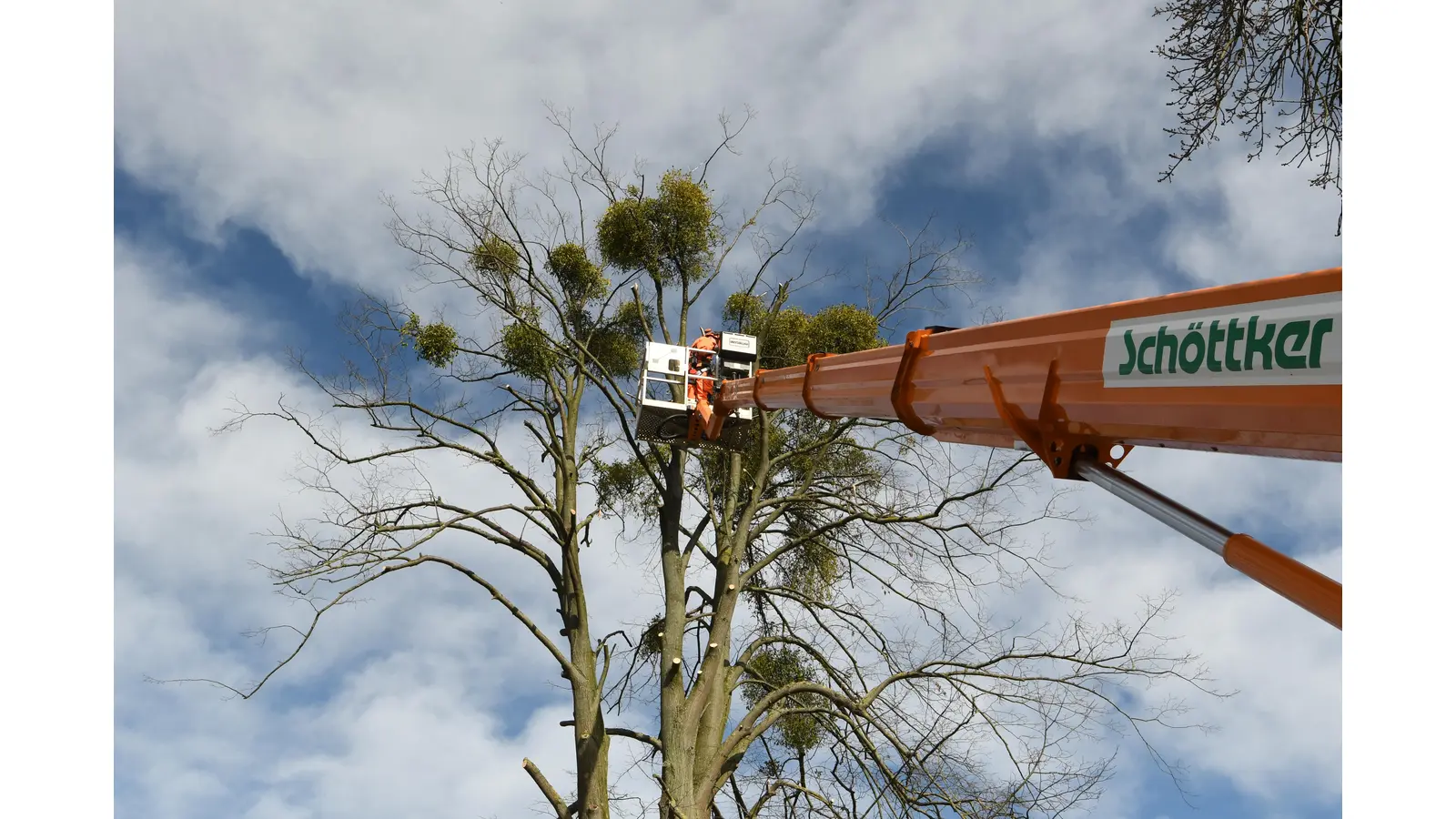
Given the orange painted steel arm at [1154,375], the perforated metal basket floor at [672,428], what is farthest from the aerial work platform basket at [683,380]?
the orange painted steel arm at [1154,375]

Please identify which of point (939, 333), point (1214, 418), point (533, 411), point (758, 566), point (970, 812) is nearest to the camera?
point (1214, 418)

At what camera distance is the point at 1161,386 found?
10.2 ft

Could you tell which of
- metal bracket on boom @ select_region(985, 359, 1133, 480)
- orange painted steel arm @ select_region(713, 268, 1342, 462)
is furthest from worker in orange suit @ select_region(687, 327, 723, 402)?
metal bracket on boom @ select_region(985, 359, 1133, 480)

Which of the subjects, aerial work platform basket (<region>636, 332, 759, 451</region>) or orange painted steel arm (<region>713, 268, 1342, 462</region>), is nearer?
orange painted steel arm (<region>713, 268, 1342, 462</region>)

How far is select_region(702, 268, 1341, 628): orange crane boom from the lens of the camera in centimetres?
260

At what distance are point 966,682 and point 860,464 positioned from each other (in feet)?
8.09

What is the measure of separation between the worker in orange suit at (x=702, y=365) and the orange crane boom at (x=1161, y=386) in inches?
117

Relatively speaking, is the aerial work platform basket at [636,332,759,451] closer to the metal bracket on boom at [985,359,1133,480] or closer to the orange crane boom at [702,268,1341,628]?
the orange crane boom at [702,268,1341,628]

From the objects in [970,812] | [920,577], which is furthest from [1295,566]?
[920,577]

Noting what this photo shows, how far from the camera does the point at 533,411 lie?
30.9 ft

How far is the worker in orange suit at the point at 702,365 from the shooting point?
7.47m

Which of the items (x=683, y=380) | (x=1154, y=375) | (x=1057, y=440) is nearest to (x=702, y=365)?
(x=683, y=380)

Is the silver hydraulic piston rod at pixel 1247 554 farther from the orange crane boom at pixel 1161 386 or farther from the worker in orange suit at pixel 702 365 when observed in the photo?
the worker in orange suit at pixel 702 365

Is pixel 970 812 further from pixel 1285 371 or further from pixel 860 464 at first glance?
pixel 1285 371
